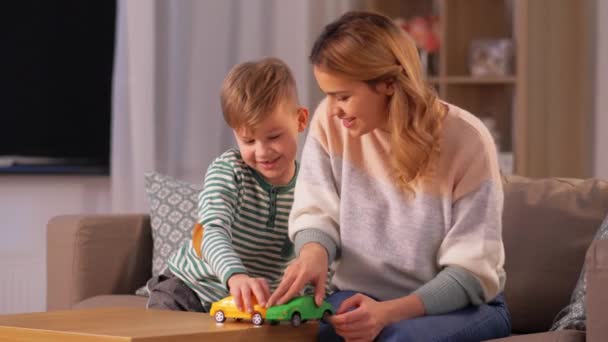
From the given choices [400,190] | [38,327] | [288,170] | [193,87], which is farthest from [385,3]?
[38,327]

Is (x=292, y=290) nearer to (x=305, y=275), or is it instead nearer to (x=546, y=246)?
(x=305, y=275)

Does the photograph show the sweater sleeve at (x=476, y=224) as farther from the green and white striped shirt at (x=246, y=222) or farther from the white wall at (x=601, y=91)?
the white wall at (x=601, y=91)

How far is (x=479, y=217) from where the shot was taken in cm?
193

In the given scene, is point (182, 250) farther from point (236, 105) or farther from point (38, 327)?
point (38, 327)

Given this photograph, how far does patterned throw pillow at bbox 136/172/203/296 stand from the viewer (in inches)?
112

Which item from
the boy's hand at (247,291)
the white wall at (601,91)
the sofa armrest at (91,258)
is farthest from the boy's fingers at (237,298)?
the white wall at (601,91)

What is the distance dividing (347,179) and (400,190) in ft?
0.36

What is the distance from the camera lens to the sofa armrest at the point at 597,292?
163 cm

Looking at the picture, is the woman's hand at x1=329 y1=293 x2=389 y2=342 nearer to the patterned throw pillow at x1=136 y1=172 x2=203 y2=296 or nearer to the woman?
the woman

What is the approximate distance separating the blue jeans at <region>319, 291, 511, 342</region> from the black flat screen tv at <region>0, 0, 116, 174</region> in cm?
231

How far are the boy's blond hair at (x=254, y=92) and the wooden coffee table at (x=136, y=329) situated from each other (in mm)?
467

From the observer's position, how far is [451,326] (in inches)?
72.2

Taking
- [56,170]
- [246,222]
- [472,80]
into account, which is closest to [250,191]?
[246,222]

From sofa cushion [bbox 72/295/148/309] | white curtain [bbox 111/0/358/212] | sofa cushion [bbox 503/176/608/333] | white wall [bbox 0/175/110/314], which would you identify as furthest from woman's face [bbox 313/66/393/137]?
white wall [bbox 0/175/110/314]
